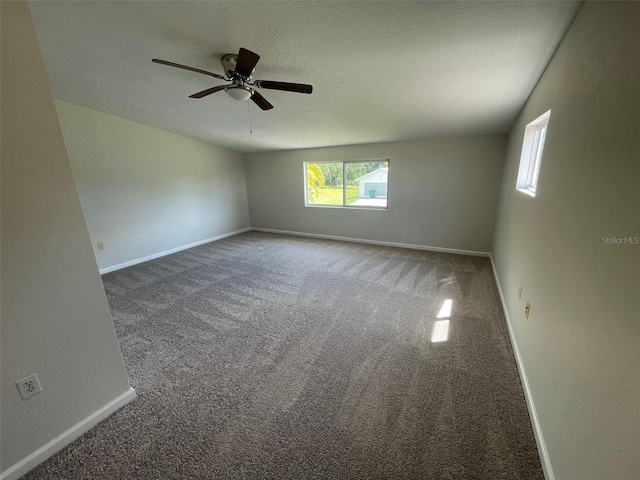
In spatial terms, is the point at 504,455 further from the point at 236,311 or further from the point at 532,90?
the point at 532,90

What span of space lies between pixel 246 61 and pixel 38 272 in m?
1.74

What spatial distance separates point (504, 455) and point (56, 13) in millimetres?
3865

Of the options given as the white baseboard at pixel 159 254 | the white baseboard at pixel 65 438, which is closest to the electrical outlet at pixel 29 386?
the white baseboard at pixel 65 438

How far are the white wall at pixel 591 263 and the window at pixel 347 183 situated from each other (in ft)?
10.5

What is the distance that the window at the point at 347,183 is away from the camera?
4.76 meters

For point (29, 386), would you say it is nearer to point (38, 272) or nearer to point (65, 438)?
point (65, 438)

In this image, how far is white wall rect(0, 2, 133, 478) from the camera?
3.33 ft

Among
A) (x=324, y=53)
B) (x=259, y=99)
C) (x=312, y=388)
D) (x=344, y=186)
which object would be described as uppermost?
(x=324, y=53)

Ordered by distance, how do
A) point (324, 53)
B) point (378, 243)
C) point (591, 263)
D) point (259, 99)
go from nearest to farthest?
point (591, 263) < point (324, 53) < point (259, 99) < point (378, 243)

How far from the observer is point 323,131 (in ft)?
12.7

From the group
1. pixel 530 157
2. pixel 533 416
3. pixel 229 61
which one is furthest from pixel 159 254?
pixel 530 157

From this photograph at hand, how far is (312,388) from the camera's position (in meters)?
1.60

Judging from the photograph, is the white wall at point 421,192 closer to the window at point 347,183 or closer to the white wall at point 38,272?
the window at point 347,183

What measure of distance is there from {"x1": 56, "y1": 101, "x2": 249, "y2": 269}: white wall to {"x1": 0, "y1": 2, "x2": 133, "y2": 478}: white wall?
10.3 feet
